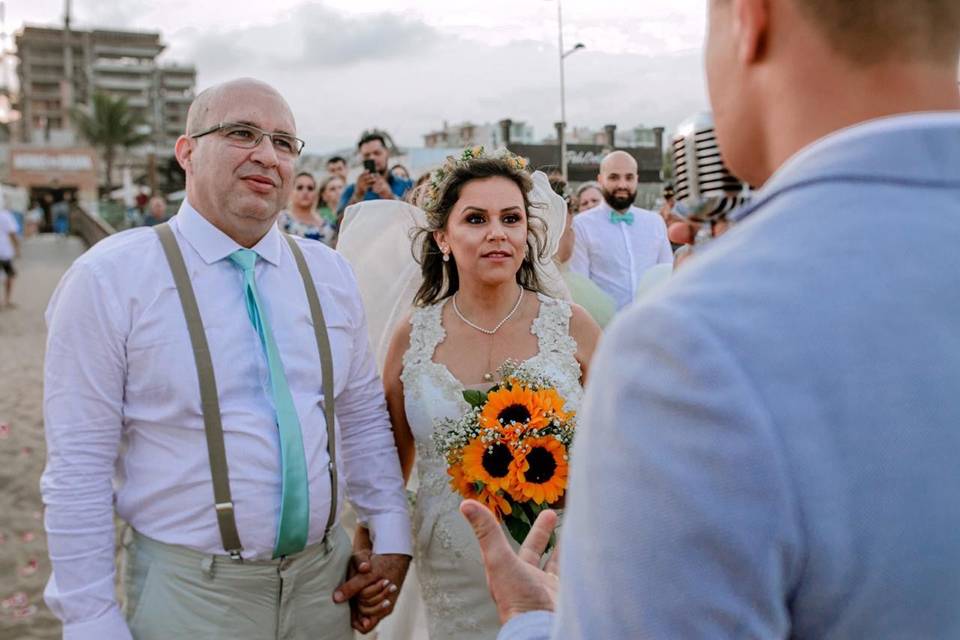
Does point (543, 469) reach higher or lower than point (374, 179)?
lower

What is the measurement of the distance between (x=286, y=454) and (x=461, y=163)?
1614 millimetres

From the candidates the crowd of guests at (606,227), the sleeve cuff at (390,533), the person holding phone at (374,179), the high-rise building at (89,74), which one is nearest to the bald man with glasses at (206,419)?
the sleeve cuff at (390,533)

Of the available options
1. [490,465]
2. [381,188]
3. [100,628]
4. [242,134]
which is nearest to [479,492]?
[490,465]

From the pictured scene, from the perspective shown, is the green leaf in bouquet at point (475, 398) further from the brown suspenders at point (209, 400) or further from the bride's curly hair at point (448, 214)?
the brown suspenders at point (209, 400)

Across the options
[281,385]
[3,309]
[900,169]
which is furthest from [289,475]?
[3,309]

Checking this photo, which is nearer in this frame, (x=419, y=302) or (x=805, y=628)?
(x=805, y=628)

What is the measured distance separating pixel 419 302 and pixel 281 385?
128 cm

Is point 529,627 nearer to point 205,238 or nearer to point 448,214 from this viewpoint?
point 205,238

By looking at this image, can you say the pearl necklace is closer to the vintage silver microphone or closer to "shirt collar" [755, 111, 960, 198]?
the vintage silver microphone

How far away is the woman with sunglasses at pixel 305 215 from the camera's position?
24.0ft

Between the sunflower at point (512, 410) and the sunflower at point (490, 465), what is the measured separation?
7cm

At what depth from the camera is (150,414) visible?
2236mm

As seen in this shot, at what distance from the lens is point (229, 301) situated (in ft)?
7.82

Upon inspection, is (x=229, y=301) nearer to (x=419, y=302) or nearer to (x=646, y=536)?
(x=419, y=302)
